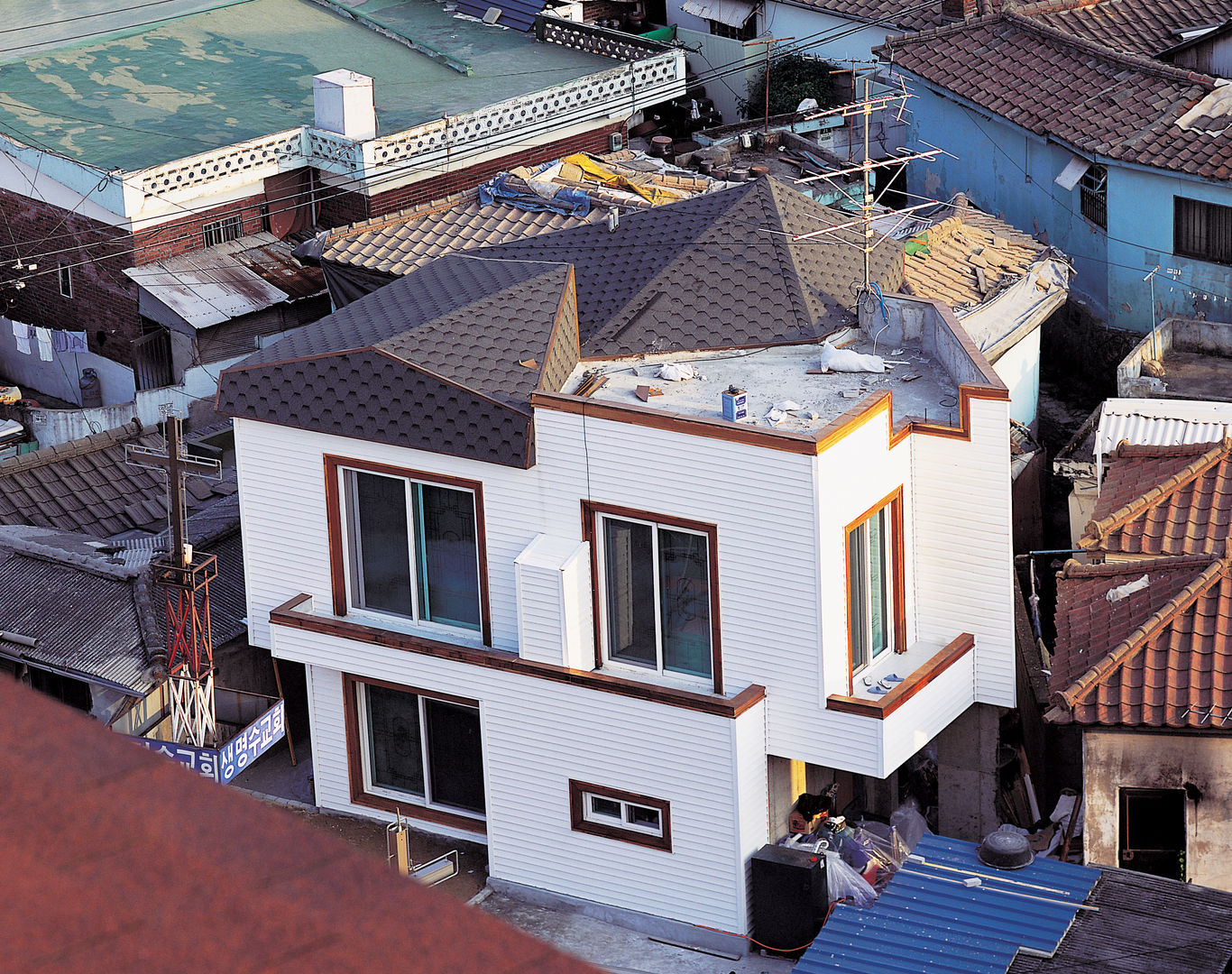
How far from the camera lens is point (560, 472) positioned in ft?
70.8

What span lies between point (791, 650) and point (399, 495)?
539 cm

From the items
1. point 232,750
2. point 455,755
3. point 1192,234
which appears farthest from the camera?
point 1192,234

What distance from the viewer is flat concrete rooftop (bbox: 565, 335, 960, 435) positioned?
2186 cm

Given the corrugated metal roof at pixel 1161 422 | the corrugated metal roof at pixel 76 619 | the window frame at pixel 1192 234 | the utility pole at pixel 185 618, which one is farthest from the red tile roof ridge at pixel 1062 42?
the corrugated metal roof at pixel 76 619

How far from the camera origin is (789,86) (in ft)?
173

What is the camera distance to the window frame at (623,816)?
22062mm

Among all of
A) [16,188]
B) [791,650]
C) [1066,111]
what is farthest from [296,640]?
[1066,111]

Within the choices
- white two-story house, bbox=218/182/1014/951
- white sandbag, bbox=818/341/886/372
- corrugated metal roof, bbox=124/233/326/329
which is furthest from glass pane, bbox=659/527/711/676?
corrugated metal roof, bbox=124/233/326/329

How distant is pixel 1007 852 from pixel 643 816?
5373 millimetres

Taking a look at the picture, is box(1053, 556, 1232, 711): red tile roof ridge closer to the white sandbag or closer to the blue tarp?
the white sandbag

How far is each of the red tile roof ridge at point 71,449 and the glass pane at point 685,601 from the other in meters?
14.6

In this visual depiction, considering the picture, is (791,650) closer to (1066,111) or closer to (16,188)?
(1066,111)

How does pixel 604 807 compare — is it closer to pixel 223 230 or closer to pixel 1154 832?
pixel 1154 832

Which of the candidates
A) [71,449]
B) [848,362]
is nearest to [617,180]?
[71,449]
